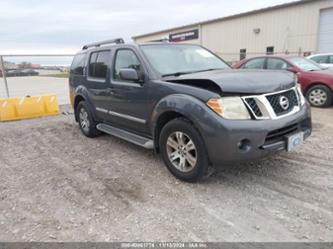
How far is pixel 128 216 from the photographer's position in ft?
9.62

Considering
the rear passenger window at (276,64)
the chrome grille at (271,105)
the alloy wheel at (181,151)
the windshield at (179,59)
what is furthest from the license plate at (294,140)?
the rear passenger window at (276,64)

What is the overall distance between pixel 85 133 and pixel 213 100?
3.75 meters

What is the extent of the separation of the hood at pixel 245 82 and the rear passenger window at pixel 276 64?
4.99 metres

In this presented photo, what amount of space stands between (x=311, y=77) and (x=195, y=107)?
5898 mm

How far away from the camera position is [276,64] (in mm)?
8422

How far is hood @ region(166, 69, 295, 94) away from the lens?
315 centimetres

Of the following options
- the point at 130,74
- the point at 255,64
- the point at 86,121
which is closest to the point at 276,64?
the point at 255,64

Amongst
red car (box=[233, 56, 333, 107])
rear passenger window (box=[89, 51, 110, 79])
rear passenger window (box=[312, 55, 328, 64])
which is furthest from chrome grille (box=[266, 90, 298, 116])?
rear passenger window (box=[312, 55, 328, 64])

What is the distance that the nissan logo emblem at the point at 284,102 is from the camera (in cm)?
337

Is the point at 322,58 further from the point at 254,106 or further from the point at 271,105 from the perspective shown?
the point at 254,106

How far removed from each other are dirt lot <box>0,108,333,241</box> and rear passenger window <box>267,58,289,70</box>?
3.85m

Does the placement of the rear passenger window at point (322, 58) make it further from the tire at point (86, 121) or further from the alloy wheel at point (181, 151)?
the alloy wheel at point (181, 151)

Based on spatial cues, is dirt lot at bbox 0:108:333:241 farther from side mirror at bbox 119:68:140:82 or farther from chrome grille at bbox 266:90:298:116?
side mirror at bbox 119:68:140:82

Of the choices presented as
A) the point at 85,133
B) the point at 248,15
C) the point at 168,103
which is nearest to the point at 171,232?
the point at 168,103
